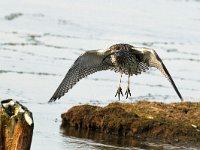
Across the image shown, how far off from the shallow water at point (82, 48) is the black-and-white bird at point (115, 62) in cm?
101

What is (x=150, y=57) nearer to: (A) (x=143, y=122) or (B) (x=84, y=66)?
(B) (x=84, y=66)

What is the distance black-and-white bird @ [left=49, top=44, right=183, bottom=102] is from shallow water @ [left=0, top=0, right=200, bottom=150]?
1009 mm

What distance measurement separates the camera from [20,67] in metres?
18.0

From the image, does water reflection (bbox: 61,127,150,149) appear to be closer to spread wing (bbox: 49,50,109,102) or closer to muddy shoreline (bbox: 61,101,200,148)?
muddy shoreline (bbox: 61,101,200,148)

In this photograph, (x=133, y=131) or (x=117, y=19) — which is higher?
(x=117, y=19)

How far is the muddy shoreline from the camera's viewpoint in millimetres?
11938

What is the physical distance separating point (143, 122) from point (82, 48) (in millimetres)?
9869

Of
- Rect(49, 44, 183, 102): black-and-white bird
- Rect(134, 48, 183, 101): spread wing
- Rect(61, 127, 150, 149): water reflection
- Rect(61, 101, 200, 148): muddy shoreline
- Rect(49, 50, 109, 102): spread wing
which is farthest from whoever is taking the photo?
Rect(61, 101, 200, 148): muddy shoreline

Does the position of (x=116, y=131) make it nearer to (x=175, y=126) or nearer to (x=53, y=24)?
(x=175, y=126)

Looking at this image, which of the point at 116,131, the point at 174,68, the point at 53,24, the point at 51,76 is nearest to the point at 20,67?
the point at 51,76

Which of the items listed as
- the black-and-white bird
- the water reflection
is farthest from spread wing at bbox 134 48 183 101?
the water reflection

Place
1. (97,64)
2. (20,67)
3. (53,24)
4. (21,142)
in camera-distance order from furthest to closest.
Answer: (53,24) → (20,67) → (97,64) → (21,142)

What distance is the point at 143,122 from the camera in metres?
12.0

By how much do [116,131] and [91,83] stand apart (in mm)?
5024
